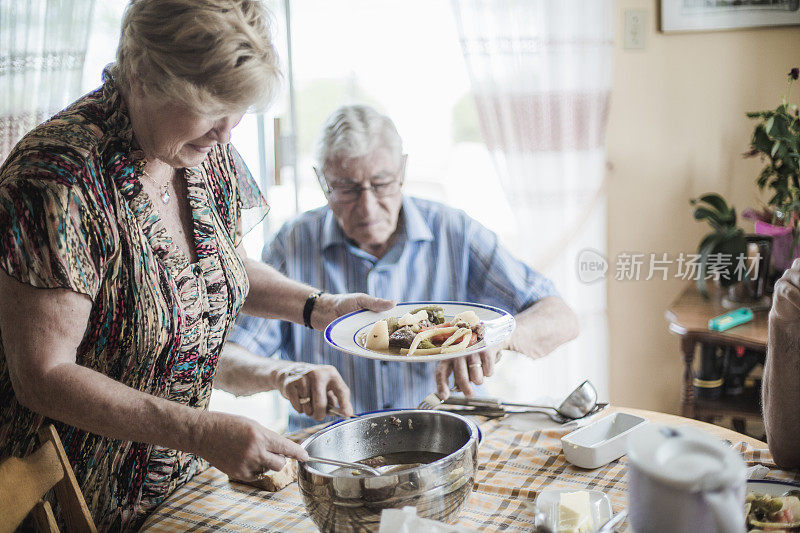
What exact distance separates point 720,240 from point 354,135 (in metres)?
1.46

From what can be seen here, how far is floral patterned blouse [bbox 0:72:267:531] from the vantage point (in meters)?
1.12

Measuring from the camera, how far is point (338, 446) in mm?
1253

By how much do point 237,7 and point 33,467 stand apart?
0.79 metres

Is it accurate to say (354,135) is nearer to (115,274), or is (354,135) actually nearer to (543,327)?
(543,327)

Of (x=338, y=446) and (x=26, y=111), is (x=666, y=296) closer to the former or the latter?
(x=338, y=446)

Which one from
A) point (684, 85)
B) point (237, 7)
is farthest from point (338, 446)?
point (684, 85)

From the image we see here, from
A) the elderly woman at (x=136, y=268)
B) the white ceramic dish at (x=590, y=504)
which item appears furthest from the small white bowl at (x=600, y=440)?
the elderly woman at (x=136, y=268)

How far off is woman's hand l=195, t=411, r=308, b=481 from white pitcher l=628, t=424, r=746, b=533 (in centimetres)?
52

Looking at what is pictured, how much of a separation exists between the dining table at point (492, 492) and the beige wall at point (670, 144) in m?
1.75

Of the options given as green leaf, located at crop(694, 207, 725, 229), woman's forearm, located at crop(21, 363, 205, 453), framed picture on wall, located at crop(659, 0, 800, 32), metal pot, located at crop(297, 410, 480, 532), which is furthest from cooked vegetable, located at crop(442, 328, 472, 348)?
framed picture on wall, located at crop(659, 0, 800, 32)

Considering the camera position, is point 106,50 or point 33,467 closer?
point 33,467

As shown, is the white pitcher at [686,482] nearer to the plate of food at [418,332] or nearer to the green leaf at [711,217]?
the plate of food at [418,332]

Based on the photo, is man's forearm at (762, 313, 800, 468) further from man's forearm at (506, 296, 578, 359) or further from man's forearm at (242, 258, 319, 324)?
man's forearm at (242, 258, 319, 324)

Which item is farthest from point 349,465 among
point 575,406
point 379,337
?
point 575,406
